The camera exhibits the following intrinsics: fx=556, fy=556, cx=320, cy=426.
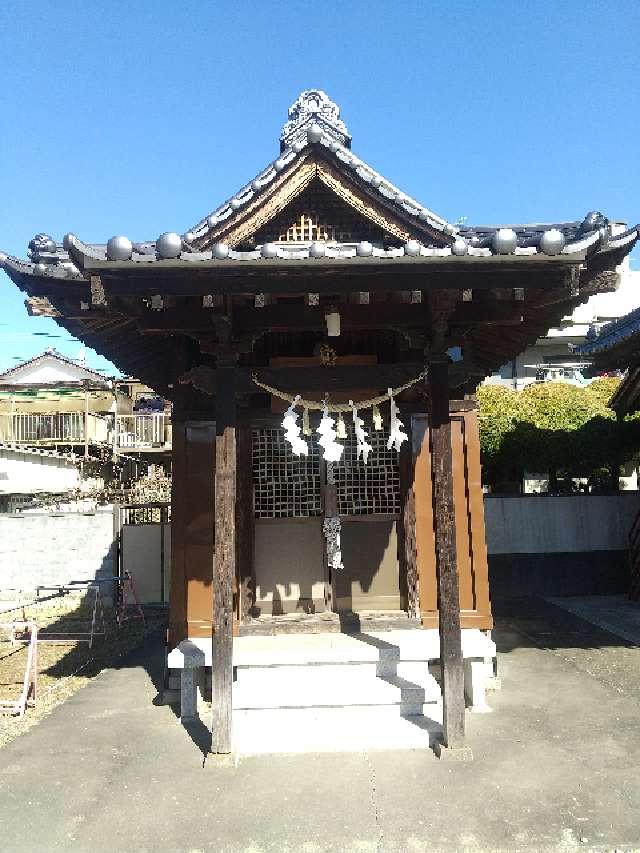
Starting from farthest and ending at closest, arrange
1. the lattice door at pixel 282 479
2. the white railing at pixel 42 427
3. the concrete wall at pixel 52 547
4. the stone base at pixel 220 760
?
1. the white railing at pixel 42 427
2. the concrete wall at pixel 52 547
3. the lattice door at pixel 282 479
4. the stone base at pixel 220 760

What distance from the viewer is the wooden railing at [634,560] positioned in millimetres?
13852

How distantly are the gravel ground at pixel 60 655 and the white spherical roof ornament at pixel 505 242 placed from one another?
7201 millimetres

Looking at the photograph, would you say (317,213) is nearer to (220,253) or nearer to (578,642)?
(220,253)

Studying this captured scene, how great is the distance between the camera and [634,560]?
561 inches

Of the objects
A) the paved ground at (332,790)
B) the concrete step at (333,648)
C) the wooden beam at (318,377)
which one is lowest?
the paved ground at (332,790)

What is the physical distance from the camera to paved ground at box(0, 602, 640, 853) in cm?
416

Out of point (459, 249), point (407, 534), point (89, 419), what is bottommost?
point (407, 534)

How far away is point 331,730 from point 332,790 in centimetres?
103

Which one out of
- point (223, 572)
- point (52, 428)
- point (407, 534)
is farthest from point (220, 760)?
point (52, 428)

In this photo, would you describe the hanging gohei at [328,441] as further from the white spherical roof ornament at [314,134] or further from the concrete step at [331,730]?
A: the white spherical roof ornament at [314,134]

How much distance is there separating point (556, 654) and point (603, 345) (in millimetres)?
6721

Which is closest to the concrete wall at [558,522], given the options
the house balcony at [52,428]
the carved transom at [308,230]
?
the carved transom at [308,230]

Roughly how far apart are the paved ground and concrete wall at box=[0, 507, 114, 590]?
867cm

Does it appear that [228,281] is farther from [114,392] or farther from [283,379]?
[114,392]
